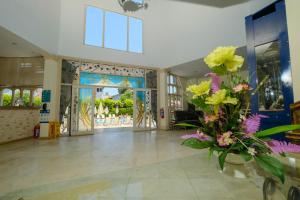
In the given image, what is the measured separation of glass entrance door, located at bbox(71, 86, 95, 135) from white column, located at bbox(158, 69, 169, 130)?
11.7 ft

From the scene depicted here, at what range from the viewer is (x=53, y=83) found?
644cm

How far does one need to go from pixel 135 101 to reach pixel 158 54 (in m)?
2.86

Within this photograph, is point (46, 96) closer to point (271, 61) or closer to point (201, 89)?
point (201, 89)

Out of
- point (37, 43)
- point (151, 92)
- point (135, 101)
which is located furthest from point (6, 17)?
point (151, 92)

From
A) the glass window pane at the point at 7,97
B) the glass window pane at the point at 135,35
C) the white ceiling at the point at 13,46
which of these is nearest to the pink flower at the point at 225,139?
the white ceiling at the point at 13,46

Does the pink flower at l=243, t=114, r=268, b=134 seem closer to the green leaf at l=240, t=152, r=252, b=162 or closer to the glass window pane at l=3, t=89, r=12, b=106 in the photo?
the green leaf at l=240, t=152, r=252, b=162

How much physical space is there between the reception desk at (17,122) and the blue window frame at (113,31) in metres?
3.83

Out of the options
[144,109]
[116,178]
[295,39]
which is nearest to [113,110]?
[144,109]

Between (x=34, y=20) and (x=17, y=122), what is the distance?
12.0 ft

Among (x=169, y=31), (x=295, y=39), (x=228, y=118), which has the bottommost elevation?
(x=228, y=118)

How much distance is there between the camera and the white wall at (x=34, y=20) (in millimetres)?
4246

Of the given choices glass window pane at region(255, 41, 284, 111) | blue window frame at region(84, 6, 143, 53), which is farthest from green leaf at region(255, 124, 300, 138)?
blue window frame at region(84, 6, 143, 53)

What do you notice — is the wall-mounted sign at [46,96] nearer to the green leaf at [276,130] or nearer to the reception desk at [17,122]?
the reception desk at [17,122]

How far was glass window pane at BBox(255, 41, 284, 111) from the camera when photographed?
2.87 m
